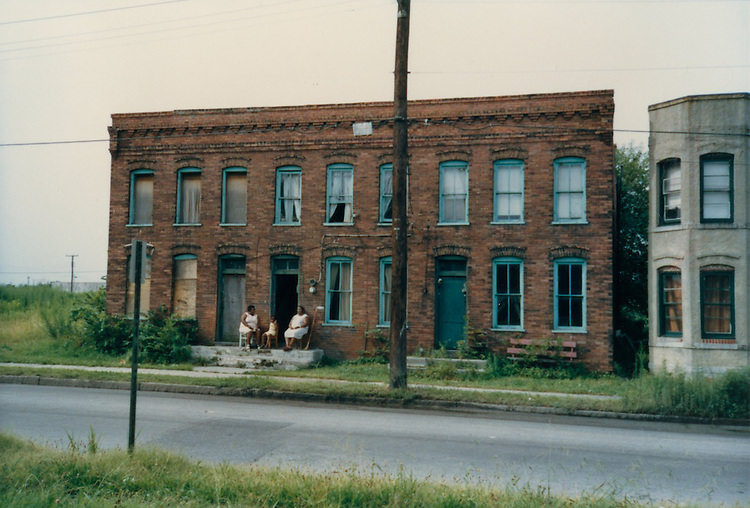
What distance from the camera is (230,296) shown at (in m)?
20.9

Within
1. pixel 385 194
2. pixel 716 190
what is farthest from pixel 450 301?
pixel 716 190

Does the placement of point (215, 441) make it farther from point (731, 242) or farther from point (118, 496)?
point (731, 242)

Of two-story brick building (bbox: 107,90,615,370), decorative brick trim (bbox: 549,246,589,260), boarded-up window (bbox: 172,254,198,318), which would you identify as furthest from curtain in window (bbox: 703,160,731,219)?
boarded-up window (bbox: 172,254,198,318)

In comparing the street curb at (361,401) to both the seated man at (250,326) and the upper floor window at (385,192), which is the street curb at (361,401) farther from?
the upper floor window at (385,192)

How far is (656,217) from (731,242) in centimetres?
213

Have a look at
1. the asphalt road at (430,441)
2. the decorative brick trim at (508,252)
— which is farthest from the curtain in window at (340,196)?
the asphalt road at (430,441)

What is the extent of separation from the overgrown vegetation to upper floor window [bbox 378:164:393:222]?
13471mm

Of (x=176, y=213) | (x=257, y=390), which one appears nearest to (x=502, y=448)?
(x=257, y=390)

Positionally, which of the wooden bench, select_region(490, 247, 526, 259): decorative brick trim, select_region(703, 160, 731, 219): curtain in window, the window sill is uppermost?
select_region(703, 160, 731, 219): curtain in window

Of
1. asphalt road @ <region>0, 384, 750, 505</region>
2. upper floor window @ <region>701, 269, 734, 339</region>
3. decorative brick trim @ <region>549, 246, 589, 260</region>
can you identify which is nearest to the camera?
asphalt road @ <region>0, 384, 750, 505</region>

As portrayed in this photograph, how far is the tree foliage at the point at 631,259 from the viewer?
64.5 feet

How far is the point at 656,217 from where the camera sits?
18.0 metres

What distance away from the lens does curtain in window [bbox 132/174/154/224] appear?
21844 mm

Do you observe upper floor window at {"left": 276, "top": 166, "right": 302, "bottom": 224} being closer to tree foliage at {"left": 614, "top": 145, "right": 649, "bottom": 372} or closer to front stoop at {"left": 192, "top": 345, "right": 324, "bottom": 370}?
front stoop at {"left": 192, "top": 345, "right": 324, "bottom": 370}
